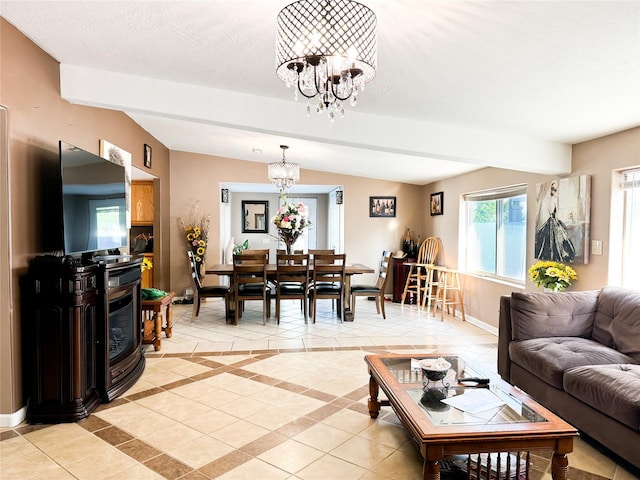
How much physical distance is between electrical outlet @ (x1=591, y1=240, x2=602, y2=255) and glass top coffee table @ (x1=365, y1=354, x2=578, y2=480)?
6.25 feet

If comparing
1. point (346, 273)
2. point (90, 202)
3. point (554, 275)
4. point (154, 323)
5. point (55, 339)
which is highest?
point (90, 202)

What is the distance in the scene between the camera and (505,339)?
3320mm

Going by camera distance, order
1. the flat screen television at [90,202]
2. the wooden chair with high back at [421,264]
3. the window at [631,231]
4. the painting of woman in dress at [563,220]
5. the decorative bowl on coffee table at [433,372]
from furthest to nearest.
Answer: the wooden chair with high back at [421,264], the painting of woman in dress at [563,220], the window at [631,231], the flat screen television at [90,202], the decorative bowl on coffee table at [433,372]

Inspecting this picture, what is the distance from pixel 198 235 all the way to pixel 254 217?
2639mm

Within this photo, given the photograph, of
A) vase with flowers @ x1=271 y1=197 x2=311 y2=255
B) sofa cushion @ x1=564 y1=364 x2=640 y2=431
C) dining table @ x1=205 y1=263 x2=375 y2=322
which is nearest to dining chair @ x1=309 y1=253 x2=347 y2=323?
dining table @ x1=205 y1=263 x2=375 y2=322

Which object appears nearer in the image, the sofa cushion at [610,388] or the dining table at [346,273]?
the sofa cushion at [610,388]

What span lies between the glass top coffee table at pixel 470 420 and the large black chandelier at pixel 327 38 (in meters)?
1.58

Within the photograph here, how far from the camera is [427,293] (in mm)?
6719

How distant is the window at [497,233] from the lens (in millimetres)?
5008

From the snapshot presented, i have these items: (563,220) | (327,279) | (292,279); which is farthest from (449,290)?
(563,220)

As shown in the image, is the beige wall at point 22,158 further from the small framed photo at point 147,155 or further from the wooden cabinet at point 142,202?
the wooden cabinet at point 142,202

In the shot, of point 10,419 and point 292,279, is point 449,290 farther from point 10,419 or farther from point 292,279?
point 10,419

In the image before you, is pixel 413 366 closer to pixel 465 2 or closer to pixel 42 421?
pixel 465 2

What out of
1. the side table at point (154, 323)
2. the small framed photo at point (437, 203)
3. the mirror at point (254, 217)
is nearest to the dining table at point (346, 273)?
the side table at point (154, 323)
